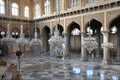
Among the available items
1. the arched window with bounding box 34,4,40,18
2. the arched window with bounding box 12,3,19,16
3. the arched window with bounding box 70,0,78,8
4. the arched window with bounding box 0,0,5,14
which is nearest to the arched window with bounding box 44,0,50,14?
the arched window with bounding box 34,4,40,18

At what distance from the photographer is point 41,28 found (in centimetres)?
3081

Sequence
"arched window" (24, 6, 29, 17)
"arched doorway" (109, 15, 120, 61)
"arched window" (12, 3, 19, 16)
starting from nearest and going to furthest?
"arched doorway" (109, 15, 120, 61), "arched window" (12, 3, 19, 16), "arched window" (24, 6, 29, 17)

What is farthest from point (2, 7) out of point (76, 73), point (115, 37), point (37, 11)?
point (76, 73)

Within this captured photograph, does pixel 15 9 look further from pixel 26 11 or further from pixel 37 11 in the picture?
pixel 37 11

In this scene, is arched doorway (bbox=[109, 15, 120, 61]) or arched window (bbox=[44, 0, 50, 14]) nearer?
arched doorway (bbox=[109, 15, 120, 61])

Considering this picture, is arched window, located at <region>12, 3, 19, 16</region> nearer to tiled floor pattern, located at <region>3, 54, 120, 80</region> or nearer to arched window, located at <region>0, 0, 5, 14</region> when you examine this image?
arched window, located at <region>0, 0, 5, 14</region>

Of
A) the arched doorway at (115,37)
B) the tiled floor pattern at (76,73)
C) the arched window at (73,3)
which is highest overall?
the arched window at (73,3)

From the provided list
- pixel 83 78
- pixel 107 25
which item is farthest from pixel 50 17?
pixel 83 78

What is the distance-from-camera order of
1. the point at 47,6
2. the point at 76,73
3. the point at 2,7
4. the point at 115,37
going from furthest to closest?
the point at 47,6 < the point at 2,7 < the point at 115,37 < the point at 76,73

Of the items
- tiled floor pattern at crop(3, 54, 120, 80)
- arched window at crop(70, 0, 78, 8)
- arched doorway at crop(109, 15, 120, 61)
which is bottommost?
tiled floor pattern at crop(3, 54, 120, 80)

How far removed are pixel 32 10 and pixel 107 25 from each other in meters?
17.1

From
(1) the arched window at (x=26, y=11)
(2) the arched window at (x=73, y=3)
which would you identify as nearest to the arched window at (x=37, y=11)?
(1) the arched window at (x=26, y=11)

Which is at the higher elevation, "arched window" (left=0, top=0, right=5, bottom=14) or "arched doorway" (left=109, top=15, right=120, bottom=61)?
"arched window" (left=0, top=0, right=5, bottom=14)

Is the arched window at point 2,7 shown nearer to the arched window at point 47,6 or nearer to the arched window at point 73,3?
the arched window at point 47,6
